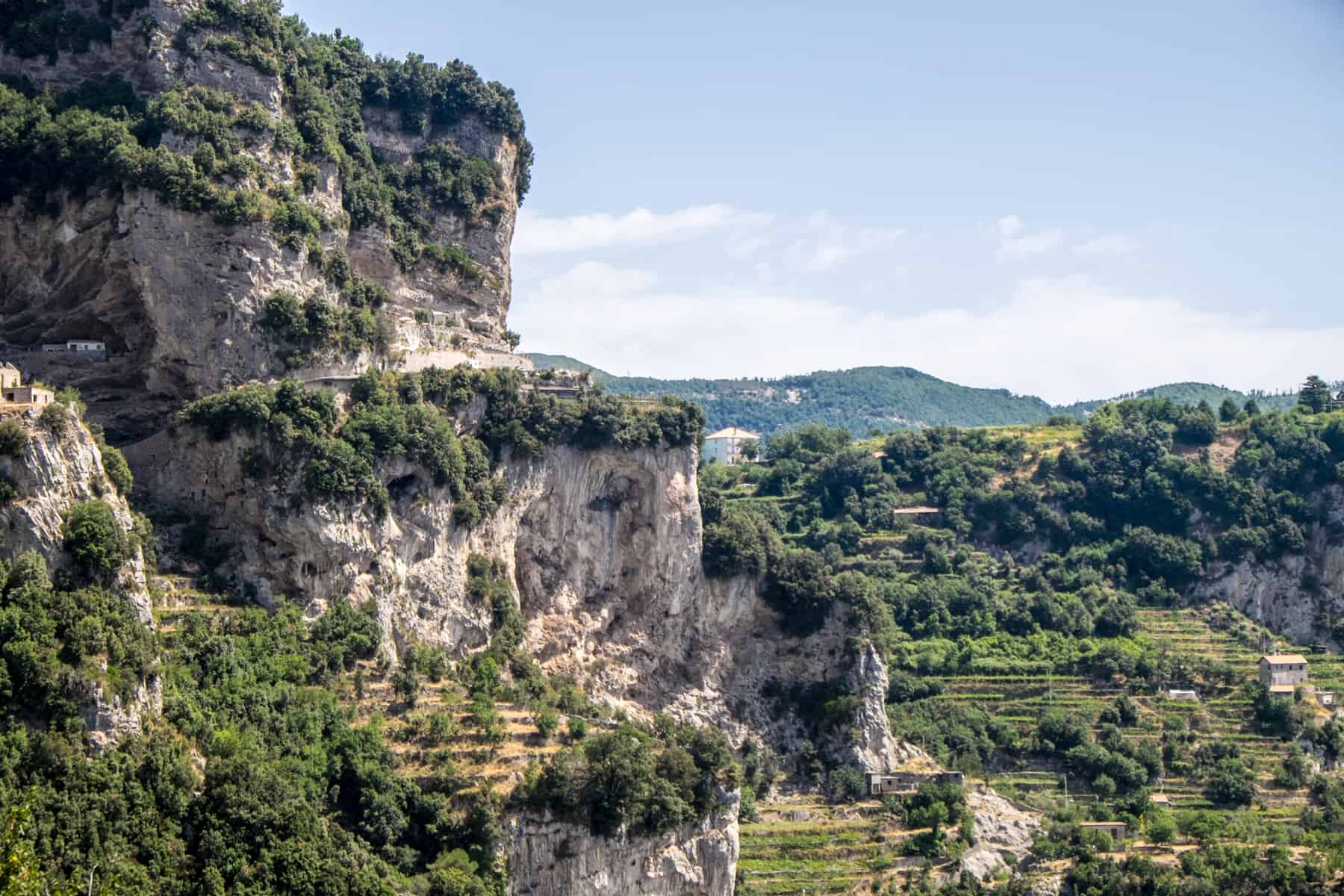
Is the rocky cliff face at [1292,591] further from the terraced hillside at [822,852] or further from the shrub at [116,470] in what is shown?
the shrub at [116,470]

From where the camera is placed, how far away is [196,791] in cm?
4584

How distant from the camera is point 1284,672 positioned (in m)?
74.8

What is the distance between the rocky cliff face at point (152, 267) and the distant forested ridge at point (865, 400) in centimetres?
9919

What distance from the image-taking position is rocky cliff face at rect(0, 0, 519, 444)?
55.5m

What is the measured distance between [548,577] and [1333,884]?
1007 inches

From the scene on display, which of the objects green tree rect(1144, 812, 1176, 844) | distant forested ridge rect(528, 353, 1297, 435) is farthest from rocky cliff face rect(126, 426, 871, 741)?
distant forested ridge rect(528, 353, 1297, 435)

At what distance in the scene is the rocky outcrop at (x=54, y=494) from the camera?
150 ft

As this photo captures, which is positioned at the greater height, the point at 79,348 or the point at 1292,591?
the point at 79,348

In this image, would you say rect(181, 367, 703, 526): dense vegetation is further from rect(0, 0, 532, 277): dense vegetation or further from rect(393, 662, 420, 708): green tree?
rect(0, 0, 532, 277): dense vegetation

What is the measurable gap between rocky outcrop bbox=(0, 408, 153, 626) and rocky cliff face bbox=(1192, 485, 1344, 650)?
4718 centimetres

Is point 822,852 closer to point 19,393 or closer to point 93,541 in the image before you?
point 93,541

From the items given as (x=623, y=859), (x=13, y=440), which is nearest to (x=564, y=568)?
(x=623, y=859)

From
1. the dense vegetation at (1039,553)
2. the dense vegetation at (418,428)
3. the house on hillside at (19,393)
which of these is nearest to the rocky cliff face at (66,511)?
the house on hillside at (19,393)

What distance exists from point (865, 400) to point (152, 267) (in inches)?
4700
